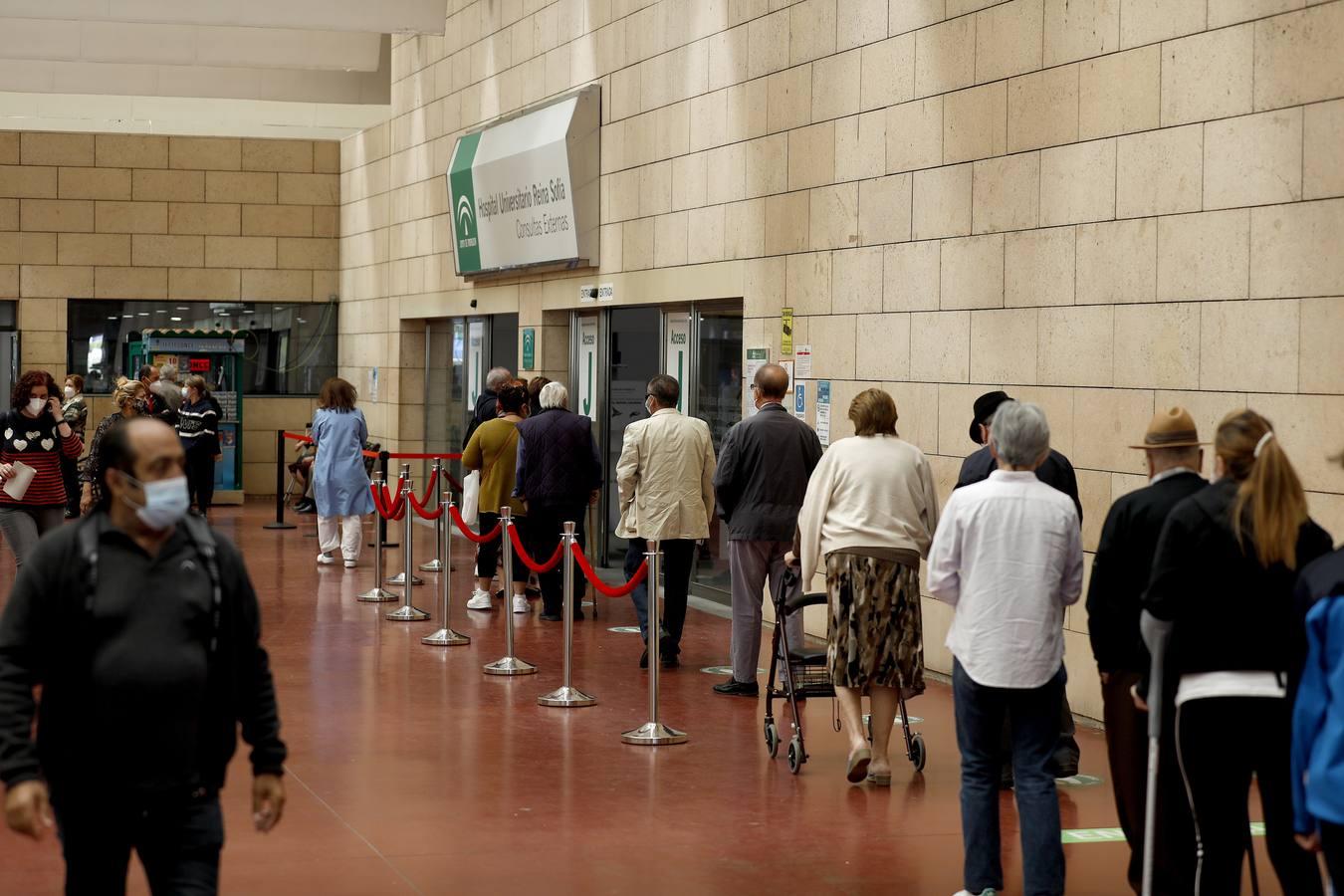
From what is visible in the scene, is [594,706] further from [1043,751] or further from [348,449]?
[348,449]

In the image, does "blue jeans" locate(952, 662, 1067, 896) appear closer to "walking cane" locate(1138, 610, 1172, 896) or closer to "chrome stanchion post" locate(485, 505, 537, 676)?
"walking cane" locate(1138, 610, 1172, 896)

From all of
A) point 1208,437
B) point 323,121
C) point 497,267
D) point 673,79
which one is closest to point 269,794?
point 1208,437

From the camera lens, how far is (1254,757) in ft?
15.3

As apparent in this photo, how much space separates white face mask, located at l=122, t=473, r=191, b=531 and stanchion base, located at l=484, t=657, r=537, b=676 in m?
6.43

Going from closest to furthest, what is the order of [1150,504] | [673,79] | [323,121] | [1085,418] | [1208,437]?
[1150,504] → [1208,437] → [1085,418] → [673,79] → [323,121]

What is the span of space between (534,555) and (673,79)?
3.94 meters

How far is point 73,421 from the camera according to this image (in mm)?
16031

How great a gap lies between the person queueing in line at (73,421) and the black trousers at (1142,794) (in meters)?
8.53

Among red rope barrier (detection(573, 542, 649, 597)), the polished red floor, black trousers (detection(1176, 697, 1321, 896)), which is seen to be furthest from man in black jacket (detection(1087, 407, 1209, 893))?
red rope barrier (detection(573, 542, 649, 597))

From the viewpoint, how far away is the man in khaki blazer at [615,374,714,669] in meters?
10.1

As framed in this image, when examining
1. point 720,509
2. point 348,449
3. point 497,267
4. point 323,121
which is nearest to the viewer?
point 720,509

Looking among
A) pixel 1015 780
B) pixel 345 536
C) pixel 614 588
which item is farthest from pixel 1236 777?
pixel 345 536

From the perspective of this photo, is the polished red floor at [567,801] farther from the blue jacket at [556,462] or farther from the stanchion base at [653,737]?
the blue jacket at [556,462]

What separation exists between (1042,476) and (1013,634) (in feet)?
6.24
